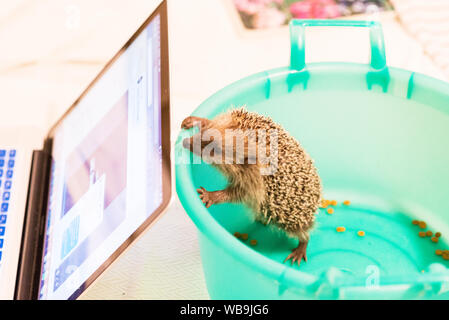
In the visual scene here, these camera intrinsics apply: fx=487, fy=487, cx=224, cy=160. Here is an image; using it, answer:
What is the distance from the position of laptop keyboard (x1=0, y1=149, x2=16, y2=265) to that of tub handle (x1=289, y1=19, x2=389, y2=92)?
23.1 inches

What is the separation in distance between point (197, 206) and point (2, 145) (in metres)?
0.53

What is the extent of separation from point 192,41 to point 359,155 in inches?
26.9

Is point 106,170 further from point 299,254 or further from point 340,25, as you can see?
point 340,25

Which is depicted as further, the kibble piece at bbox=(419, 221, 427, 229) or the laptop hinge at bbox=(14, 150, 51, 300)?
the kibble piece at bbox=(419, 221, 427, 229)

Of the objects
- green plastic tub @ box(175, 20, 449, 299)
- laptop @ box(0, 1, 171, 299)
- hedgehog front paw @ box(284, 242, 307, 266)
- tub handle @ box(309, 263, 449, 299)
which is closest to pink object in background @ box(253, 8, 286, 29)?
green plastic tub @ box(175, 20, 449, 299)

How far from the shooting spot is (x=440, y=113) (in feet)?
3.15

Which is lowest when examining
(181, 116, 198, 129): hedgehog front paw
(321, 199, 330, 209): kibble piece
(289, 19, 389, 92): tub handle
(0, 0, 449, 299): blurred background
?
(321, 199, 330, 209): kibble piece

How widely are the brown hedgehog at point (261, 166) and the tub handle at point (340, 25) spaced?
0.52 ft

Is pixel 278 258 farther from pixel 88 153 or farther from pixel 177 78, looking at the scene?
pixel 177 78

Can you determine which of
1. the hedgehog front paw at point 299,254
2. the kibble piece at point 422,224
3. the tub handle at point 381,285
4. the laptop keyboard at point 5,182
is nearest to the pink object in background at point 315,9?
the kibble piece at point 422,224

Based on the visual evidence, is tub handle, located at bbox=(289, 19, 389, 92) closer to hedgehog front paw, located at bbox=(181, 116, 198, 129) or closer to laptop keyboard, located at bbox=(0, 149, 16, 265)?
hedgehog front paw, located at bbox=(181, 116, 198, 129)

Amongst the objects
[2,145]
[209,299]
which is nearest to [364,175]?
[209,299]

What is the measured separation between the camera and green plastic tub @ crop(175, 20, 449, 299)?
0.95 meters

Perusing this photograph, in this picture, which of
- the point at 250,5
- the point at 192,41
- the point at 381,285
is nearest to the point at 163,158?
the point at 381,285
